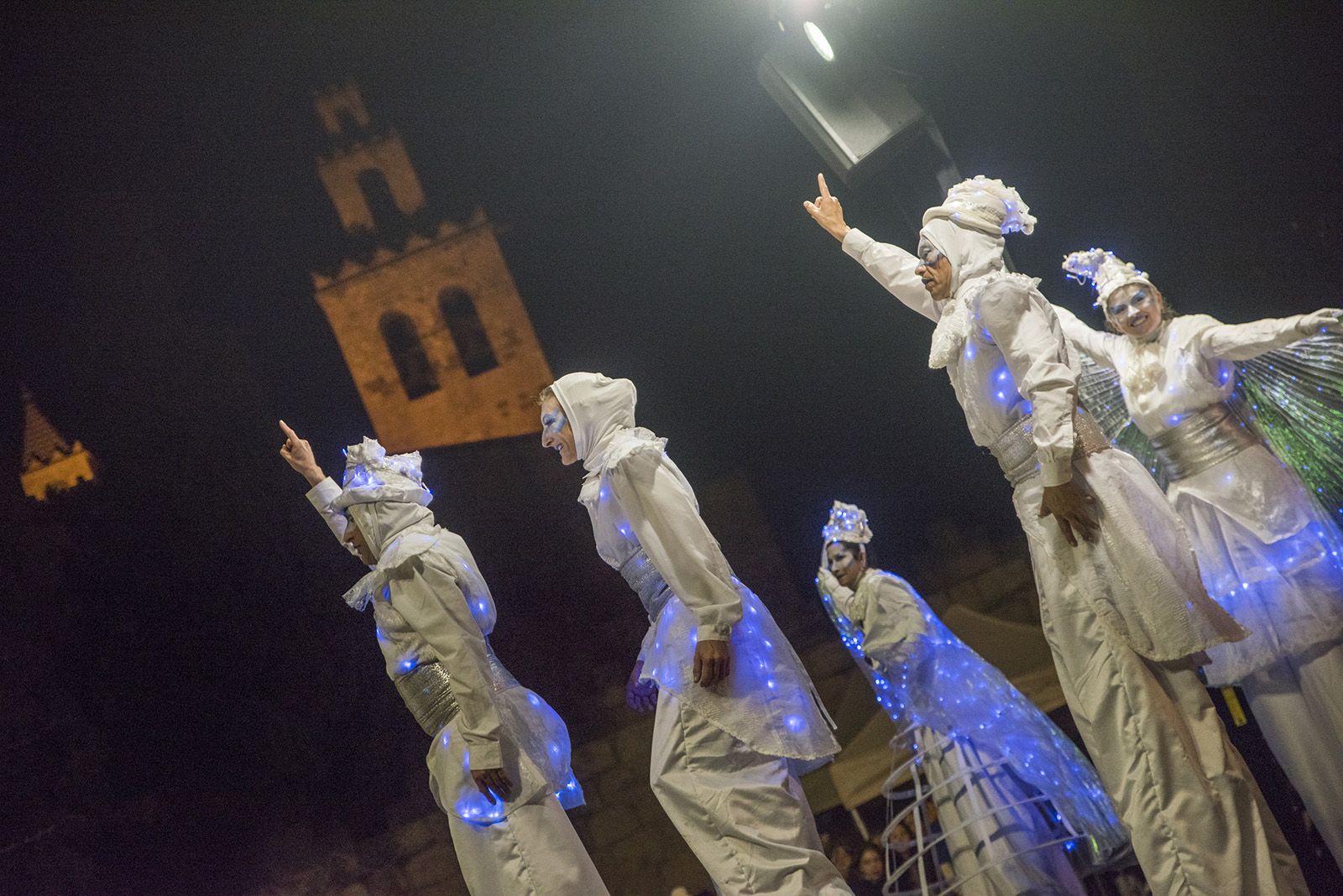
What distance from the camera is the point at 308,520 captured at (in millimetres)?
5383

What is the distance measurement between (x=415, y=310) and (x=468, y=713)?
28.2 ft

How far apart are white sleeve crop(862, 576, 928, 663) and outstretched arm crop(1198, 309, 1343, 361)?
127 centimetres

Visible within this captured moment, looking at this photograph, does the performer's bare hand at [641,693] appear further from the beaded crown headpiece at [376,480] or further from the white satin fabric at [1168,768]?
the white satin fabric at [1168,768]

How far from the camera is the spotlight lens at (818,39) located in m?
3.79

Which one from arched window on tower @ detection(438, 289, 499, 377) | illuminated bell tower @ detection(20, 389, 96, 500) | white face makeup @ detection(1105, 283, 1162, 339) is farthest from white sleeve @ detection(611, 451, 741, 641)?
arched window on tower @ detection(438, 289, 499, 377)

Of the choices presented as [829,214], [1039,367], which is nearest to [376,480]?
[829,214]

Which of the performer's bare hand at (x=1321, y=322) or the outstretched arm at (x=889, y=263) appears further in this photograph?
the outstretched arm at (x=889, y=263)

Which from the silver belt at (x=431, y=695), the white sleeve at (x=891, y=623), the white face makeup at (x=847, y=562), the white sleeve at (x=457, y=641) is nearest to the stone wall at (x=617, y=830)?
the white face makeup at (x=847, y=562)

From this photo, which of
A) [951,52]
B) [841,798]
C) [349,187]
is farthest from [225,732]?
[349,187]

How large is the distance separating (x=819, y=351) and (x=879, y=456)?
66 cm

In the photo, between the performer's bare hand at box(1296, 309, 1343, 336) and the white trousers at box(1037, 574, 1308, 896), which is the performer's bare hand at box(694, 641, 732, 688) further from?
the performer's bare hand at box(1296, 309, 1343, 336)

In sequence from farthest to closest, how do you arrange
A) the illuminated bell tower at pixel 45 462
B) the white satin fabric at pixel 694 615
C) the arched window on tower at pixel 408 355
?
the arched window on tower at pixel 408 355 < the illuminated bell tower at pixel 45 462 < the white satin fabric at pixel 694 615

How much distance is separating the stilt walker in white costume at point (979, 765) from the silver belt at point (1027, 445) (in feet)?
2.95

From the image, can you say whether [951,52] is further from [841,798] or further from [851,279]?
[841,798]
